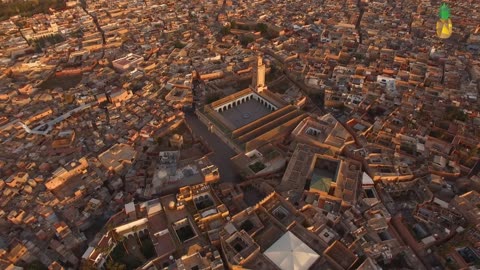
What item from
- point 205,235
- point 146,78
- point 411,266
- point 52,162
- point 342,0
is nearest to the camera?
point 411,266

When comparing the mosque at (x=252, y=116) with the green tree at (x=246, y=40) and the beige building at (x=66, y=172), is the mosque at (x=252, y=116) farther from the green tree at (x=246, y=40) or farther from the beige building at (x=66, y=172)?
the green tree at (x=246, y=40)

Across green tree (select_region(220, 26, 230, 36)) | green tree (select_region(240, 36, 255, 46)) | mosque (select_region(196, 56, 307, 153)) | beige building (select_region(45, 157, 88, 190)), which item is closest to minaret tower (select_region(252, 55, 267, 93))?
mosque (select_region(196, 56, 307, 153))

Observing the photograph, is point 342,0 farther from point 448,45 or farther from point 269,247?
point 269,247

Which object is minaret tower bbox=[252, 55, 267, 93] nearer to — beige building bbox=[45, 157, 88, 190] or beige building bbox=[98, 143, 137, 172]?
beige building bbox=[98, 143, 137, 172]

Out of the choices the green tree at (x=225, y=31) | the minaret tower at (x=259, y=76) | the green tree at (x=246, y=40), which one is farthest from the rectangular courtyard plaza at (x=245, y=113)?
the green tree at (x=225, y=31)

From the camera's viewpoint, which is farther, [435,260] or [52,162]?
[52,162]

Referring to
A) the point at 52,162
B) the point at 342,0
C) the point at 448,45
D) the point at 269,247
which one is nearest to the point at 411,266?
the point at 269,247
